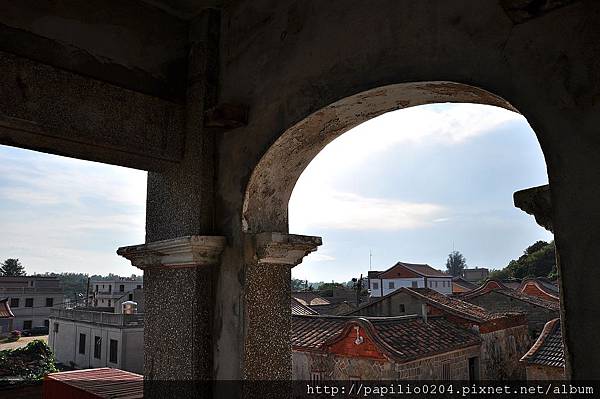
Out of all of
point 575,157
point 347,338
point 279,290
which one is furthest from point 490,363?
point 575,157

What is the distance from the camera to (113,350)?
20109 mm

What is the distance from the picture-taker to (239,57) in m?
2.62

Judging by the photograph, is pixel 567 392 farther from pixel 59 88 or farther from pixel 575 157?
pixel 59 88

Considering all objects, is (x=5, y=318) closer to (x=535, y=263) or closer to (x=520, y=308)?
(x=520, y=308)

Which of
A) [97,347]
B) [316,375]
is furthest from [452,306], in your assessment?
[97,347]

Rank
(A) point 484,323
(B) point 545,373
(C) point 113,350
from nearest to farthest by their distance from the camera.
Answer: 1. (B) point 545,373
2. (A) point 484,323
3. (C) point 113,350

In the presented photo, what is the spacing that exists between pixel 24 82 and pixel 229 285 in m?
1.42

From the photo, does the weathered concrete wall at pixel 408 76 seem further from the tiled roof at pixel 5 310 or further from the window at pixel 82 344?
the tiled roof at pixel 5 310

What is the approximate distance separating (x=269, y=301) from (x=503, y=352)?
15.6 meters

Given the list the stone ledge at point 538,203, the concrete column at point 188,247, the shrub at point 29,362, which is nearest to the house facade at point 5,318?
the shrub at point 29,362

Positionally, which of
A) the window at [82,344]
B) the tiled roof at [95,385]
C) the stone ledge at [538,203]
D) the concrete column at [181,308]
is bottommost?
the window at [82,344]

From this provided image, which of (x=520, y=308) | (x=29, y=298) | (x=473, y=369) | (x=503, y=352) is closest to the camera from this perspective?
(x=473, y=369)

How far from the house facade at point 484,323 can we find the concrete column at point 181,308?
12725mm

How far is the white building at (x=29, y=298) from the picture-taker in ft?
115
